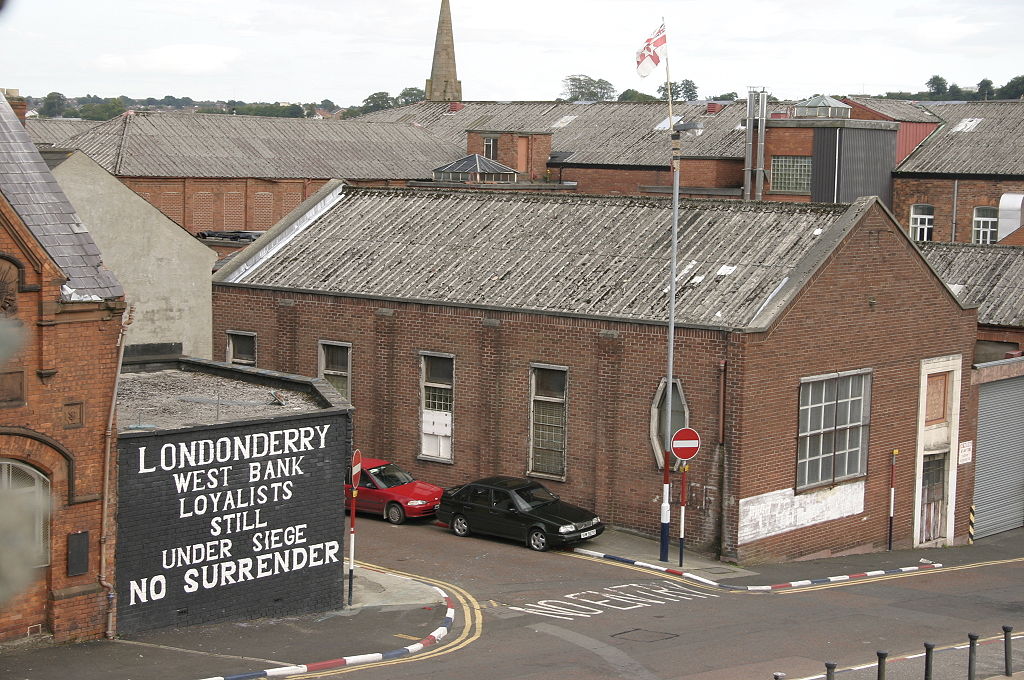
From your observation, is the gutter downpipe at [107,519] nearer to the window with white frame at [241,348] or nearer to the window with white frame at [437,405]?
the window with white frame at [437,405]

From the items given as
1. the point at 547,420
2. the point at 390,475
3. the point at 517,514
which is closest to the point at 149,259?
the point at 390,475

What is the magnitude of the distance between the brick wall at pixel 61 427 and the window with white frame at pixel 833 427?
17.0 metres

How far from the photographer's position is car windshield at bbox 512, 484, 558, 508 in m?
29.6

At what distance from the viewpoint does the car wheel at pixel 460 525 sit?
30.4 meters

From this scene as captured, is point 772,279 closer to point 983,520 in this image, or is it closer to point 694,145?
point 983,520

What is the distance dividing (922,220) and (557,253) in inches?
1754

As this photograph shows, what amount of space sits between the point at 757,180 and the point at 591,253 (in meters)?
33.0

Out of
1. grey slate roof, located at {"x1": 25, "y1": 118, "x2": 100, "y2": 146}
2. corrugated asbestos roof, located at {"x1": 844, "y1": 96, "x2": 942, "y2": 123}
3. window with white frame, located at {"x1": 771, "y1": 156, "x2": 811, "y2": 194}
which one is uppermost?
corrugated asbestos roof, located at {"x1": 844, "y1": 96, "x2": 942, "y2": 123}

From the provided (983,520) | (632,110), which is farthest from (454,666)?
(632,110)

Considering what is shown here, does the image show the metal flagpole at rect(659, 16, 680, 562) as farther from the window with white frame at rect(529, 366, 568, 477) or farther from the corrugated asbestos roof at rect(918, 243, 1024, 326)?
the corrugated asbestos roof at rect(918, 243, 1024, 326)

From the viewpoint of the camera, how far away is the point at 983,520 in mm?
38719

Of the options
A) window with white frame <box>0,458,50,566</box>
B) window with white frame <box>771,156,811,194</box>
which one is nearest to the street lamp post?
window with white frame <box>0,458,50,566</box>

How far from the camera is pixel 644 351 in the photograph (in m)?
30.5

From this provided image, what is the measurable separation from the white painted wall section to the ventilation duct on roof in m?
40.3
